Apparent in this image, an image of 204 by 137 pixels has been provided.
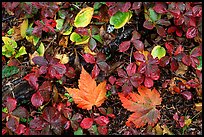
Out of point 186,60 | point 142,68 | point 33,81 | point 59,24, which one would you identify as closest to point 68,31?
point 59,24

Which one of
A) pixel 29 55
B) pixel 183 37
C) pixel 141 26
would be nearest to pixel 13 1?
pixel 29 55

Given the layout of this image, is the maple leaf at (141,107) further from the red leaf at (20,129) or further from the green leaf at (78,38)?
the red leaf at (20,129)

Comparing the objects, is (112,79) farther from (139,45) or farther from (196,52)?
(196,52)

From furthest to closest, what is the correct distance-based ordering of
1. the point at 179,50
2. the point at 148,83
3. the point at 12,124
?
the point at 179,50 → the point at 148,83 → the point at 12,124

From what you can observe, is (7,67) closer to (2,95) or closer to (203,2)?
(2,95)

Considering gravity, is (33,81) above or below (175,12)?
below

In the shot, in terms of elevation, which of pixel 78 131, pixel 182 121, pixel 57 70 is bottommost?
pixel 182 121

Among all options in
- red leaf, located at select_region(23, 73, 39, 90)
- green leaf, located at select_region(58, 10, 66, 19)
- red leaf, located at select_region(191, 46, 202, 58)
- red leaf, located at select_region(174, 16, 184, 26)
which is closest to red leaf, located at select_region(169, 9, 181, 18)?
red leaf, located at select_region(174, 16, 184, 26)

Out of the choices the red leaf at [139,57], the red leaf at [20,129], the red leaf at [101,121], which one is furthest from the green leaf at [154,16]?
the red leaf at [20,129]
